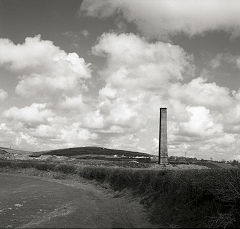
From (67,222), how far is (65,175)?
30104 mm

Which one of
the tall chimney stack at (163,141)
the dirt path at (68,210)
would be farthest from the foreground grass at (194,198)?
the tall chimney stack at (163,141)

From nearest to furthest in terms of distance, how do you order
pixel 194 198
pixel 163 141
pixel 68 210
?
1. pixel 194 198
2. pixel 68 210
3. pixel 163 141

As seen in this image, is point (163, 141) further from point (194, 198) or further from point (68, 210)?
point (194, 198)

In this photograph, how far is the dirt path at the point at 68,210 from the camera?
1948 centimetres

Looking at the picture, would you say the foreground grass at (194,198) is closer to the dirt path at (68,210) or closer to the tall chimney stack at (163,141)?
the dirt path at (68,210)

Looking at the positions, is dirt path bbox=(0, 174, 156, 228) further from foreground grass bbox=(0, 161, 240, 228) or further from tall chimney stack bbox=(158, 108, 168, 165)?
tall chimney stack bbox=(158, 108, 168, 165)

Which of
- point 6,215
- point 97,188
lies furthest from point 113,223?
point 97,188

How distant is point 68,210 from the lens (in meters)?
23.9

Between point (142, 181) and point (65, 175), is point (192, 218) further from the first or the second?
point (65, 175)

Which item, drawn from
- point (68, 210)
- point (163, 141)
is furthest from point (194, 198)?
point (163, 141)

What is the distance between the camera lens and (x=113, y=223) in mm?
19000

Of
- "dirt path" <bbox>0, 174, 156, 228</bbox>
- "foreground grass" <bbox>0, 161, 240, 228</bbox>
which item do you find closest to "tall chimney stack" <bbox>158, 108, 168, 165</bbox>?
"dirt path" <bbox>0, 174, 156, 228</bbox>

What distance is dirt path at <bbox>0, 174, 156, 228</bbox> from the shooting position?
1948cm

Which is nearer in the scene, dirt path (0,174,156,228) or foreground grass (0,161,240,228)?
foreground grass (0,161,240,228)
